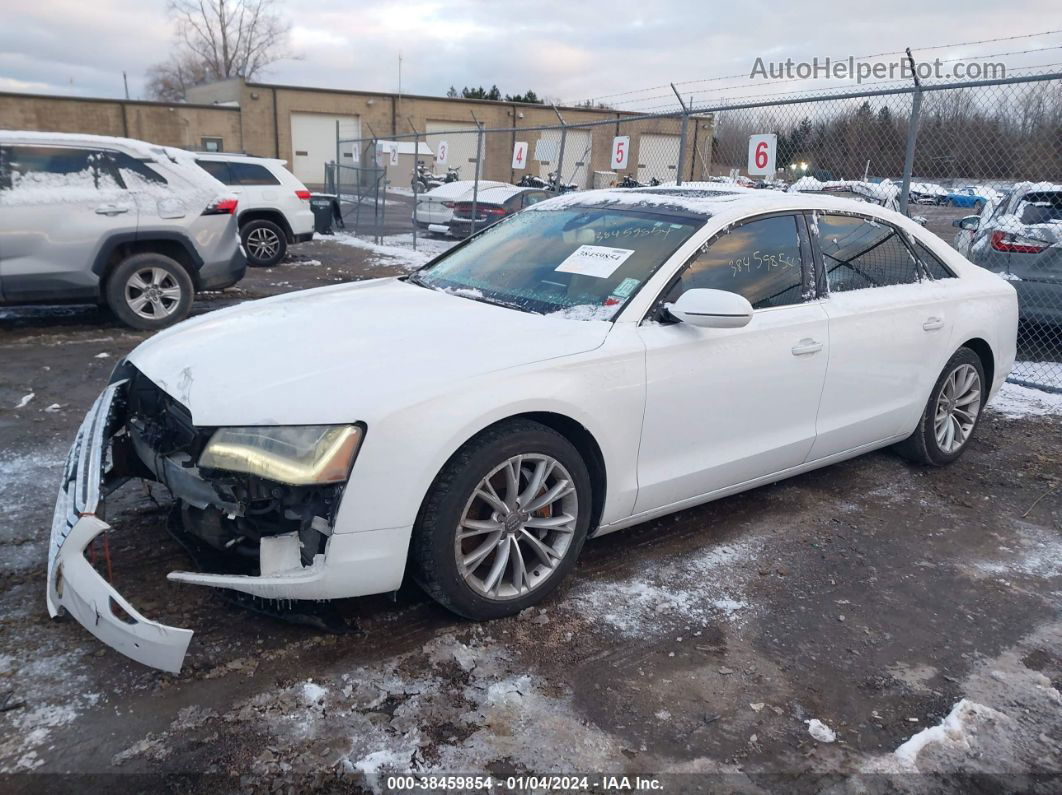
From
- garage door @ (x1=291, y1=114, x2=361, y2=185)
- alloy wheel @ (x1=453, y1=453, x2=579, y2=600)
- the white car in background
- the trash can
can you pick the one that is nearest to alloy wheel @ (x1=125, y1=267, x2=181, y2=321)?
alloy wheel @ (x1=453, y1=453, x2=579, y2=600)

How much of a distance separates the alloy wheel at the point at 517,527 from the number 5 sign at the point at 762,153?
6050 mm

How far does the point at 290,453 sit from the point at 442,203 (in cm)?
1555

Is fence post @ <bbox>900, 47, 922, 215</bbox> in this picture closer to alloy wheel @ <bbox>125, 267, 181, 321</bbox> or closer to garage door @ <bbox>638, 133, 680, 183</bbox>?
alloy wheel @ <bbox>125, 267, 181, 321</bbox>

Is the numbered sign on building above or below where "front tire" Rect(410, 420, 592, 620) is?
above

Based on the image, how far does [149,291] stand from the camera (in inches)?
303

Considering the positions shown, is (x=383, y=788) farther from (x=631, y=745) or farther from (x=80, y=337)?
(x=80, y=337)

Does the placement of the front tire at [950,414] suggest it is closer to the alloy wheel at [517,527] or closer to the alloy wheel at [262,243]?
the alloy wheel at [517,527]

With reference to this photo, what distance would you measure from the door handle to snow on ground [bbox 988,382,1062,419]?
312 centimetres

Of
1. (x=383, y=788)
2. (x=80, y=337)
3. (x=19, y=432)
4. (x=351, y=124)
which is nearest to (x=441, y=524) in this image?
(x=383, y=788)

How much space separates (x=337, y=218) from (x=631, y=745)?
15905 millimetres

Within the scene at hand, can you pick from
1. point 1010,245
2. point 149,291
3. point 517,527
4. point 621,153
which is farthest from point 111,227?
point 1010,245

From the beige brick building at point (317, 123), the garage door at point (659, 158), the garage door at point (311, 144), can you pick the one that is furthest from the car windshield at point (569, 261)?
the garage door at point (311, 144)

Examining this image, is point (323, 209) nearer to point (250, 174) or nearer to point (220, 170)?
point (250, 174)

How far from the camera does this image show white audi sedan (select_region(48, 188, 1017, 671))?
2.61m
